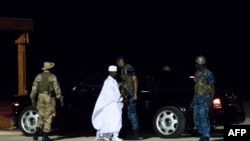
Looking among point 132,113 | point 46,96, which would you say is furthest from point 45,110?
point 132,113

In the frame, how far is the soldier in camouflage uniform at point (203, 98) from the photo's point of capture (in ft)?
42.5

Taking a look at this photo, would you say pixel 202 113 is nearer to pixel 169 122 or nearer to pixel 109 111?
pixel 169 122

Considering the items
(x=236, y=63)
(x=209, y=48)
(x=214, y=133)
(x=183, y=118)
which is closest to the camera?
(x=183, y=118)

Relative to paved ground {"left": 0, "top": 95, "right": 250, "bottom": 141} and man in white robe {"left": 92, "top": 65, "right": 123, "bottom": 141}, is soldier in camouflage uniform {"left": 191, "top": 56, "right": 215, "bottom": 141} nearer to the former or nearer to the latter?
paved ground {"left": 0, "top": 95, "right": 250, "bottom": 141}

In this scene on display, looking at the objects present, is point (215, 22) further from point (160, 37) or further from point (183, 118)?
point (183, 118)

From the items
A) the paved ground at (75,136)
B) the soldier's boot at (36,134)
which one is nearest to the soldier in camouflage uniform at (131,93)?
the paved ground at (75,136)

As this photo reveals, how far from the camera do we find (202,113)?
13.0 meters

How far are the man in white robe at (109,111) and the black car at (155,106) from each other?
3.82 feet

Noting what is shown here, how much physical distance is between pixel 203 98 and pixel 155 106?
1.63 meters

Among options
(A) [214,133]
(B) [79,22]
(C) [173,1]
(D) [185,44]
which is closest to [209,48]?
(D) [185,44]

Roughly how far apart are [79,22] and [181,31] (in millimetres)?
6900

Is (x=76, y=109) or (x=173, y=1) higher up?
(x=173, y=1)

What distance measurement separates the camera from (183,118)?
13.9 meters

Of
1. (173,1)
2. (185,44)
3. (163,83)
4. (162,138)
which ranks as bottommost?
(162,138)
